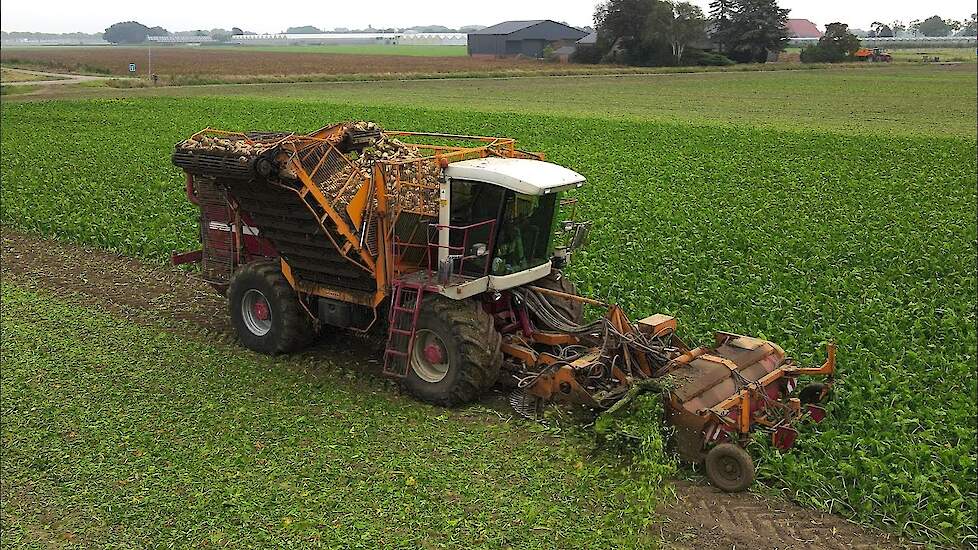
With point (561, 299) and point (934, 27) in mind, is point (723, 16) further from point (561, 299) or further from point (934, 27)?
point (934, 27)

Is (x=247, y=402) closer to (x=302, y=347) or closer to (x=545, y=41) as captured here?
(x=302, y=347)

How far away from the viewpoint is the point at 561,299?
399 inches

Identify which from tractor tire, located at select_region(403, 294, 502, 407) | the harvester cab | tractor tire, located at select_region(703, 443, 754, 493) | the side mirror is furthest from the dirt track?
the side mirror

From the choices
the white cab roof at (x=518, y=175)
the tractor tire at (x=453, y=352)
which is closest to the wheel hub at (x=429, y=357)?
the tractor tire at (x=453, y=352)

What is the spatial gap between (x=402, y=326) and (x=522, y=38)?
70.7m

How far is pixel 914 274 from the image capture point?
13.2 m

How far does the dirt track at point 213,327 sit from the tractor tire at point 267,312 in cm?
49

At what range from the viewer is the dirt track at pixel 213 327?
6879 mm

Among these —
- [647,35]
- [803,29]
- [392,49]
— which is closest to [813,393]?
[803,29]

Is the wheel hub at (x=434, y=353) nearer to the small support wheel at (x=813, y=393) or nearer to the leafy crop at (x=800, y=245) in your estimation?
the leafy crop at (x=800, y=245)

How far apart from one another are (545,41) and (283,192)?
69333 mm

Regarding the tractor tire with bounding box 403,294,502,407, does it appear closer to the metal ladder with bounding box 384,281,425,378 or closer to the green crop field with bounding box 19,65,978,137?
the metal ladder with bounding box 384,281,425,378

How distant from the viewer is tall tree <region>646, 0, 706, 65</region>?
48656 millimetres

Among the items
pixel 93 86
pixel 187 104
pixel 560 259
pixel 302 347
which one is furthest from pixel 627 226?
pixel 93 86
